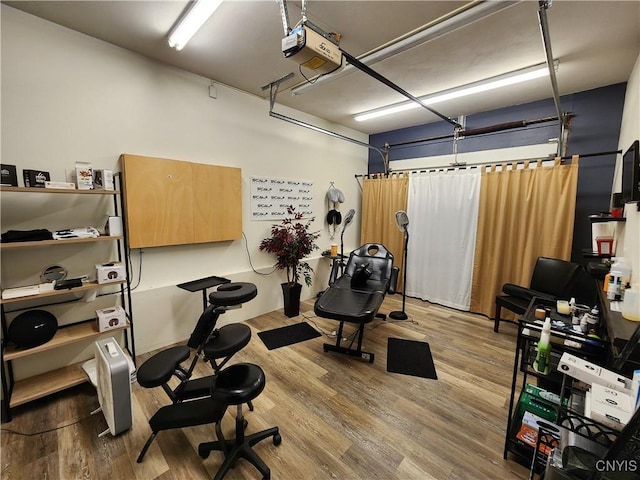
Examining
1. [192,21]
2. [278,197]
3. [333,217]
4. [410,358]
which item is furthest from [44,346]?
[333,217]

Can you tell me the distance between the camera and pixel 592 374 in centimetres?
117

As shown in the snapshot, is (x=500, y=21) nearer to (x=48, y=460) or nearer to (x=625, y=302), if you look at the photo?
(x=625, y=302)

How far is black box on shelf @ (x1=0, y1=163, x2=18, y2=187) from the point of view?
1.78 meters

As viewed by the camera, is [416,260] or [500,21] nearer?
[500,21]

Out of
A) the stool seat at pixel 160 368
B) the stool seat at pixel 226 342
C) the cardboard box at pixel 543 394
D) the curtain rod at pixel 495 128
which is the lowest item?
the cardboard box at pixel 543 394

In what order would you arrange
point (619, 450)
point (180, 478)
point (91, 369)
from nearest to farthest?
point (619, 450) < point (180, 478) < point (91, 369)

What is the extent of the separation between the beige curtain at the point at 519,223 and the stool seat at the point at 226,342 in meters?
3.41

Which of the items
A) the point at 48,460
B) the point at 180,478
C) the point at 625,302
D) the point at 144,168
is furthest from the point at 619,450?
the point at 144,168

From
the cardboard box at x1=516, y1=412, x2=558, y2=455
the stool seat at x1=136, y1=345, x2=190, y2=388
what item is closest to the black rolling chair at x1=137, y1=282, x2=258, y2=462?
the stool seat at x1=136, y1=345, x2=190, y2=388

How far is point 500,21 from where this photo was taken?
6.57ft

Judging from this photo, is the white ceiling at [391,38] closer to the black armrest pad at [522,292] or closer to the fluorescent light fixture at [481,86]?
the fluorescent light fixture at [481,86]

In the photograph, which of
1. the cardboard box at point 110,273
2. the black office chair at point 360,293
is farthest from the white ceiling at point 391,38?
the black office chair at point 360,293

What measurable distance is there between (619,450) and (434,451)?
1150 millimetres

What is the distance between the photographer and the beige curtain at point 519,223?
3.17m
